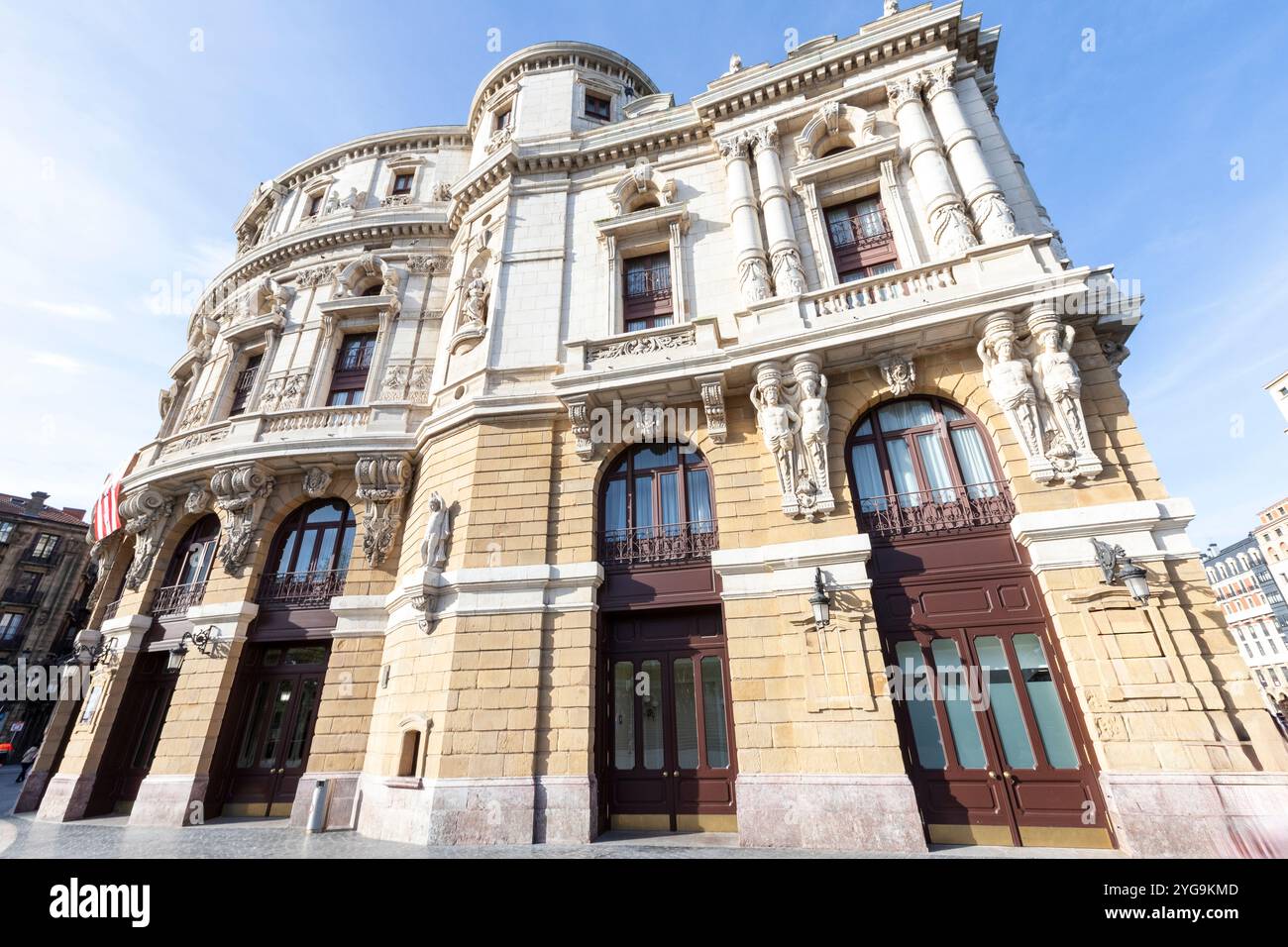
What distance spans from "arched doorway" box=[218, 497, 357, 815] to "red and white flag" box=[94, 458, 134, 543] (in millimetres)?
7382

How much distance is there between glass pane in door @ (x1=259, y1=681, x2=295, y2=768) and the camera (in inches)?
522

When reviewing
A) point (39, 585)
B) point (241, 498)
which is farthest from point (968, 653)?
point (39, 585)

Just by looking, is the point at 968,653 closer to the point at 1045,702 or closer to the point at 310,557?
the point at 1045,702

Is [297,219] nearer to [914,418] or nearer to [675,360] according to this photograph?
[675,360]

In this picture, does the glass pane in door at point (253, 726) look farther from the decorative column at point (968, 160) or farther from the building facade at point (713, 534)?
the decorative column at point (968, 160)

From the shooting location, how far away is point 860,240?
1368 cm

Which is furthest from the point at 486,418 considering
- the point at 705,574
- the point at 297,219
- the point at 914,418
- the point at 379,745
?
the point at 297,219

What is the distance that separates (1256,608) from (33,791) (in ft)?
368

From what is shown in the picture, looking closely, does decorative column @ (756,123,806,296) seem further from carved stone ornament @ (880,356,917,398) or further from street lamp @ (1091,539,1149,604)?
street lamp @ (1091,539,1149,604)

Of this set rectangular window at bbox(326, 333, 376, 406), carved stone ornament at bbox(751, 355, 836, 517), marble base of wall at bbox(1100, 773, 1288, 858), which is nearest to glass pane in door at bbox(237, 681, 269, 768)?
rectangular window at bbox(326, 333, 376, 406)

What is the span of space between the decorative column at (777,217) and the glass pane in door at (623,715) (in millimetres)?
9161

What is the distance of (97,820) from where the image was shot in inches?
515

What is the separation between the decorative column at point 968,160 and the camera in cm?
1140

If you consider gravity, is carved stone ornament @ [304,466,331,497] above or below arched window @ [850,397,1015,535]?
above
